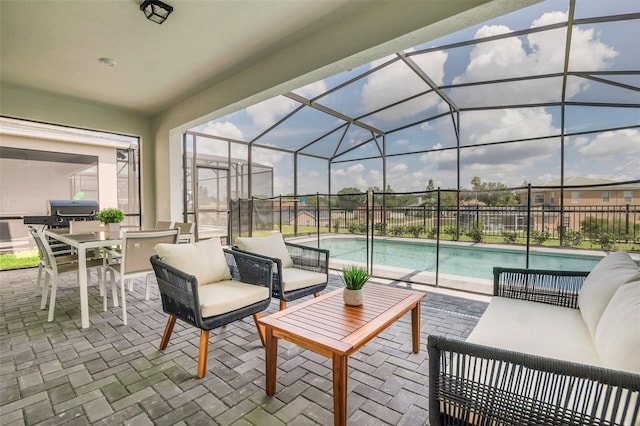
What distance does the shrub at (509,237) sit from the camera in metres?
7.75

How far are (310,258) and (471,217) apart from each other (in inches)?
235

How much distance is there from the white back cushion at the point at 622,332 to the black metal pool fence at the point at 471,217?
383 cm

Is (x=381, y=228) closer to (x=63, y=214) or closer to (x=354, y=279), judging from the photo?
(x=354, y=279)

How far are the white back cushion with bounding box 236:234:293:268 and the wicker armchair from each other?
0.29 meters

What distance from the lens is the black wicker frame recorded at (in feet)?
8.59

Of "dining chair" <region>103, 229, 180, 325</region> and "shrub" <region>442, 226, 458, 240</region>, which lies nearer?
"dining chair" <region>103, 229, 180, 325</region>

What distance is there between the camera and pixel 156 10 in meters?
2.65

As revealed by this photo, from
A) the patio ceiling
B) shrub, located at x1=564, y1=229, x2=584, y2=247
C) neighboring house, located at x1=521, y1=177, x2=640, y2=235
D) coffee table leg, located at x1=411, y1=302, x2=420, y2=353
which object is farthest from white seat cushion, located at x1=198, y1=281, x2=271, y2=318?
shrub, located at x1=564, y1=229, x2=584, y2=247

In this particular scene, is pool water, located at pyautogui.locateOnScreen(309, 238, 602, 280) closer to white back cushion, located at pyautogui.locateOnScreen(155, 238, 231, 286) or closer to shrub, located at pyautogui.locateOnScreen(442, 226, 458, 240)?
shrub, located at pyautogui.locateOnScreen(442, 226, 458, 240)

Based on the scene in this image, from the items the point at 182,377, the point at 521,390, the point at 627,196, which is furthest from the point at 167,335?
the point at 627,196

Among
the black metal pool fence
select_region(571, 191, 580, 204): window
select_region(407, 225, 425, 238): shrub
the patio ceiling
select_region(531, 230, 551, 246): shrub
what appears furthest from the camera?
select_region(407, 225, 425, 238): shrub

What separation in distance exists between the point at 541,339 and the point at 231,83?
4314mm

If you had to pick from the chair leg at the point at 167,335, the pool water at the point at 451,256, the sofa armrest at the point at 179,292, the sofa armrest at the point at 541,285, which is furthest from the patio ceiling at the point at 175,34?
the pool water at the point at 451,256

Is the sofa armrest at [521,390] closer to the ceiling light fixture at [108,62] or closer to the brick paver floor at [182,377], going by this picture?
the brick paver floor at [182,377]
